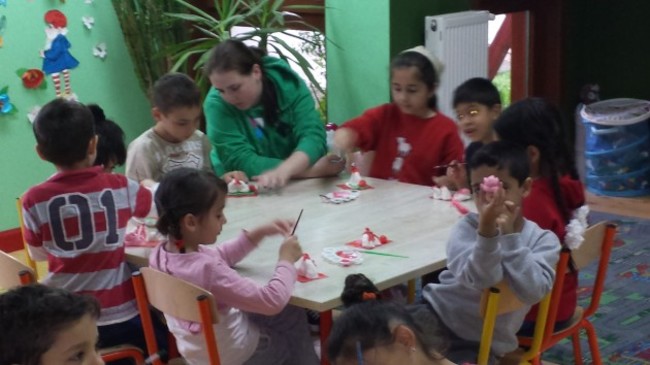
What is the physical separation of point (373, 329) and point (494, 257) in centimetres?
46

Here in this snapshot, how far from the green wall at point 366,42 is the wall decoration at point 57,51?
57.9 inches

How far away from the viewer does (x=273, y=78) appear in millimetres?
3244

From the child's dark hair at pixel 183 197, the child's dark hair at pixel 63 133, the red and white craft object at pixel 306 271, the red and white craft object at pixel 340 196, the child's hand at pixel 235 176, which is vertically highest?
the child's dark hair at pixel 63 133

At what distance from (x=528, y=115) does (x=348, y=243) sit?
1.98 ft

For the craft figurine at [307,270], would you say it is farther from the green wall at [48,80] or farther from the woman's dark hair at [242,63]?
the green wall at [48,80]

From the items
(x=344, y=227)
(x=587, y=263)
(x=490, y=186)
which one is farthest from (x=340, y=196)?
(x=490, y=186)

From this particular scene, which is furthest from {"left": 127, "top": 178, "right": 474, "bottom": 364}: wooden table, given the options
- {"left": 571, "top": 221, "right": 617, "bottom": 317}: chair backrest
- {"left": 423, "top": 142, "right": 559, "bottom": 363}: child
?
{"left": 571, "top": 221, "right": 617, "bottom": 317}: chair backrest

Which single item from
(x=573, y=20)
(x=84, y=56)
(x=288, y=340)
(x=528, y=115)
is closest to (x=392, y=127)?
(x=528, y=115)

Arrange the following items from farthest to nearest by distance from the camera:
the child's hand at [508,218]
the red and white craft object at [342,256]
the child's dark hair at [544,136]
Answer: the child's dark hair at [544,136] < the red and white craft object at [342,256] < the child's hand at [508,218]

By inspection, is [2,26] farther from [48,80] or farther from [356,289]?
[356,289]

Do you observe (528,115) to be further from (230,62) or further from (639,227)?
(639,227)

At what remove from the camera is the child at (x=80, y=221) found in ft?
7.86

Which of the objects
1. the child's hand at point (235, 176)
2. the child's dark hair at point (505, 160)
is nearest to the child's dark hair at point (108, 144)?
the child's hand at point (235, 176)

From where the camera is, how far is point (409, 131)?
3.15 m
